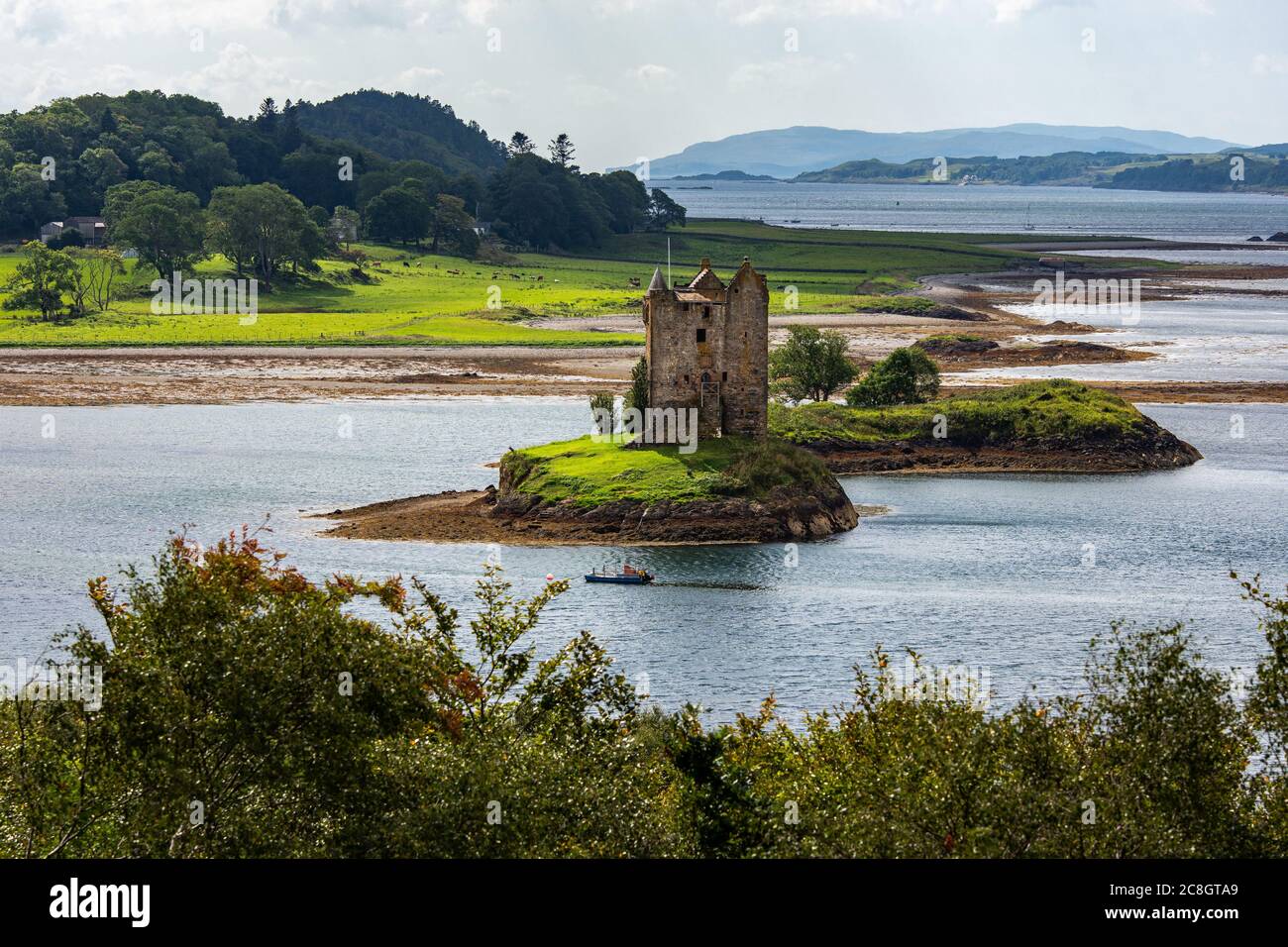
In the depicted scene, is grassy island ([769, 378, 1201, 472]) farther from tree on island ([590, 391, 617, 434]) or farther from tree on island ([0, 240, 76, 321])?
tree on island ([0, 240, 76, 321])

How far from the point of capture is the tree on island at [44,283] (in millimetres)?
178000

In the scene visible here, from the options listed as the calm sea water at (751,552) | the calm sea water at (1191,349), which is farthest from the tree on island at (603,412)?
the calm sea water at (1191,349)

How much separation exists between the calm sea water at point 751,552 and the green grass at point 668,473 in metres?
4.13

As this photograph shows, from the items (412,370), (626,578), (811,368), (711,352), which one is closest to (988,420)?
(811,368)

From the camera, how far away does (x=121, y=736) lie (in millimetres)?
30156

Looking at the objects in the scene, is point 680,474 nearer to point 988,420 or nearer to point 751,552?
point 751,552

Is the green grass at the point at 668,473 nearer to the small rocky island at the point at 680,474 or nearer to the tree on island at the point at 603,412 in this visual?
the small rocky island at the point at 680,474

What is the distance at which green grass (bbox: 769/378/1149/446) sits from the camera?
107 metres

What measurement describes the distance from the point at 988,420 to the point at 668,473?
104 ft

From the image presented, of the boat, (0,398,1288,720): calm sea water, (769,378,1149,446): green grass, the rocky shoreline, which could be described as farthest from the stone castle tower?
the boat

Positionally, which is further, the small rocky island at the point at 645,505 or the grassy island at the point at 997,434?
the grassy island at the point at 997,434

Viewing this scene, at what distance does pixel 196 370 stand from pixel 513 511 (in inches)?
2815

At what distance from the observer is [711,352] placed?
292 ft
